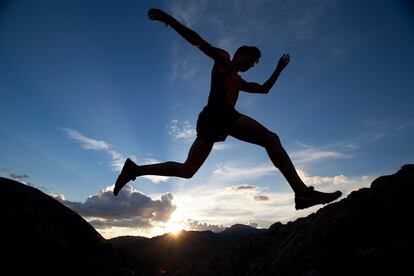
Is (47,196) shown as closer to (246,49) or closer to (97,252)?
(97,252)

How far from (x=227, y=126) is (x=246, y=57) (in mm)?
1024

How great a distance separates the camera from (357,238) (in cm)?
405

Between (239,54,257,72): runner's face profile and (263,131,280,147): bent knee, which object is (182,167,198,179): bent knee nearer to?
(263,131,280,147): bent knee

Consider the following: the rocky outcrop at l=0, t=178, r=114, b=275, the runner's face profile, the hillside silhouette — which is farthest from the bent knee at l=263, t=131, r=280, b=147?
the rocky outcrop at l=0, t=178, r=114, b=275

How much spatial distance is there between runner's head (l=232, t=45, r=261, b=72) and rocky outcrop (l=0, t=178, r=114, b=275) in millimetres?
2814

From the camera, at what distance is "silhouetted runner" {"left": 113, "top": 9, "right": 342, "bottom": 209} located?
12.9 ft

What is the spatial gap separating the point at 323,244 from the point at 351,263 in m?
1.55

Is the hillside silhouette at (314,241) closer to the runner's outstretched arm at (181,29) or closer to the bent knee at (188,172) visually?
the bent knee at (188,172)

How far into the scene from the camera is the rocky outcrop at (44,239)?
8.48ft

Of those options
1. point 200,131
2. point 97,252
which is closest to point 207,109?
point 200,131

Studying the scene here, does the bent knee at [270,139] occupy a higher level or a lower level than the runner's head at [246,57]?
lower

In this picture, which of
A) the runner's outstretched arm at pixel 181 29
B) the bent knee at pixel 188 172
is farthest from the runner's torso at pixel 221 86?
the bent knee at pixel 188 172

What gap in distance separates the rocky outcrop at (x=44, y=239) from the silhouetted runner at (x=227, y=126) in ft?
4.66

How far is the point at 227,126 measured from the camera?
396cm
